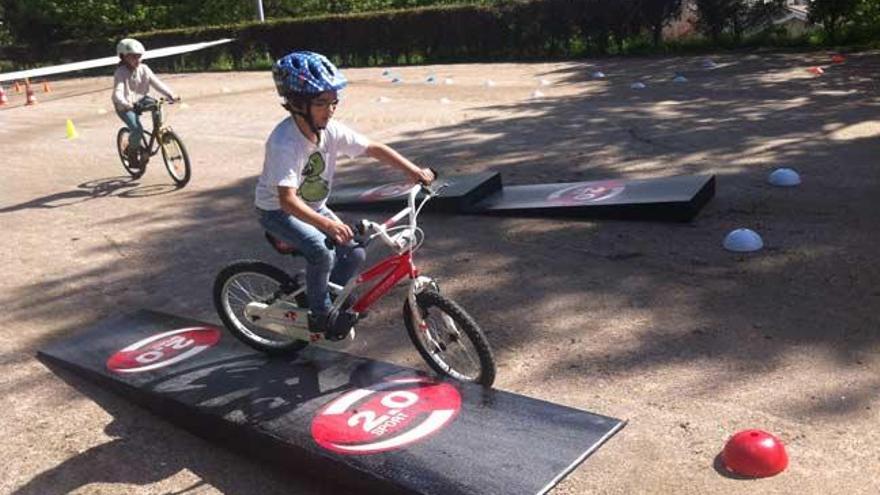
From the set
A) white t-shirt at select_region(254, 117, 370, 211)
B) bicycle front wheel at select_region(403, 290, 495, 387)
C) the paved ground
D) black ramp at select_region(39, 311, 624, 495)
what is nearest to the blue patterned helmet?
white t-shirt at select_region(254, 117, 370, 211)

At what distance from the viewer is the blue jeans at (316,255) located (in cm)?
400

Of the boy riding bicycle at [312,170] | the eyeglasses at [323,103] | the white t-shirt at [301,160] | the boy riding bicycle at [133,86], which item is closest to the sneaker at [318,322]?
the boy riding bicycle at [312,170]

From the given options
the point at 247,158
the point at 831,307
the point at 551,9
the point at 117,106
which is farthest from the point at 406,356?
the point at 551,9

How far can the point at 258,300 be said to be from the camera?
4.59m

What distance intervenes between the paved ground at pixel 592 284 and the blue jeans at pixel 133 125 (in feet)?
1.88

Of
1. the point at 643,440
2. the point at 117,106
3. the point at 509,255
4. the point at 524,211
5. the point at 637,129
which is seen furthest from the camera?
the point at 637,129

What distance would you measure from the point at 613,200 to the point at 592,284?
146 centimetres

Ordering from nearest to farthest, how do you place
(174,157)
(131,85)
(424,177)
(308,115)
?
(308,115) < (424,177) < (131,85) < (174,157)

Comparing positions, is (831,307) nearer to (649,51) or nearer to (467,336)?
(467,336)

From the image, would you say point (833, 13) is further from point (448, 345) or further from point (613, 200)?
point (448, 345)

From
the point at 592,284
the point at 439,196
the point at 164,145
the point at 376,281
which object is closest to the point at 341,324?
the point at 376,281

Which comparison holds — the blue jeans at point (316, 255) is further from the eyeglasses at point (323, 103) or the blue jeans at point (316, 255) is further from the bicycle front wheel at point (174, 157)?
the bicycle front wheel at point (174, 157)

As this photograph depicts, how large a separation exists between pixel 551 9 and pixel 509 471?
20079 mm

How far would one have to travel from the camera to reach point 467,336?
3.87m
